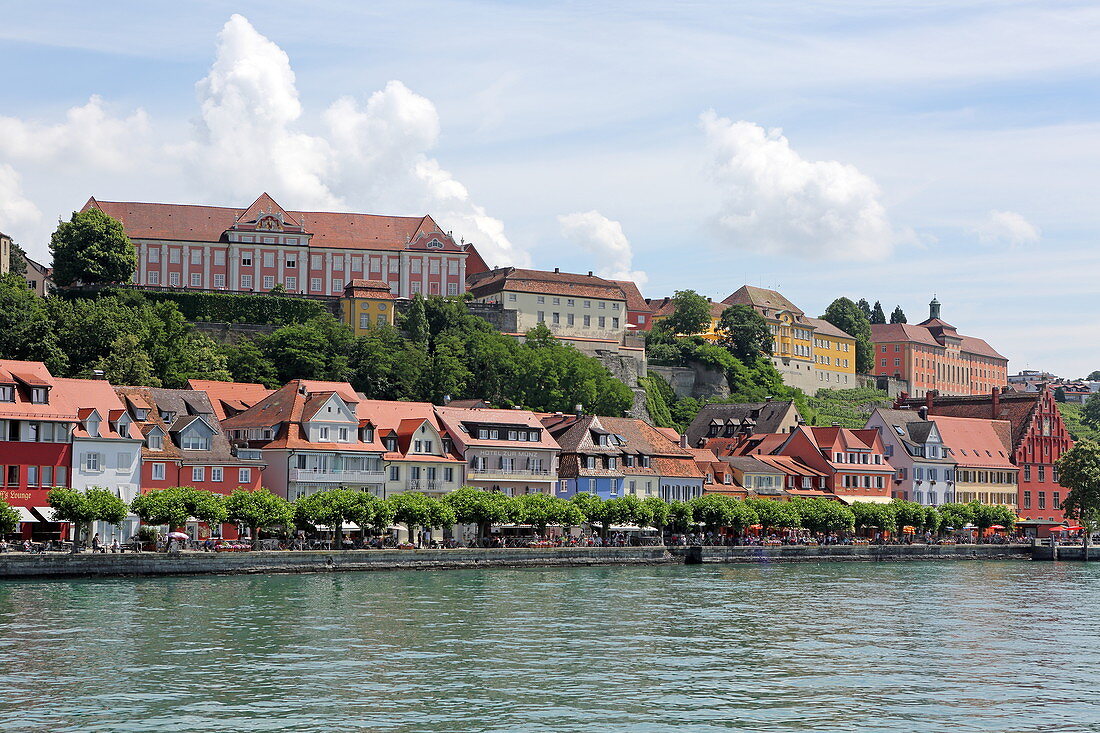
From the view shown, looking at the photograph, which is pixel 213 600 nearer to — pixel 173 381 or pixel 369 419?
pixel 369 419

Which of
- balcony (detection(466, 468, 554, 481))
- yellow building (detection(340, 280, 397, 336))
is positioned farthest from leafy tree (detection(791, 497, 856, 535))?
yellow building (detection(340, 280, 397, 336))

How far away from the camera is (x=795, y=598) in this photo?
215 ft

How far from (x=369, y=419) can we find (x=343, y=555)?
19131 mm

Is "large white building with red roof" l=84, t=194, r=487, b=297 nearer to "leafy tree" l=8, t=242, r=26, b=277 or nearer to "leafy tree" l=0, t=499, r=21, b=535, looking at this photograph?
"leafy tree" l=8, t=242, r=26, b=277

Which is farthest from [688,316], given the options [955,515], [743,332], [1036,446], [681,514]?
[681,514]

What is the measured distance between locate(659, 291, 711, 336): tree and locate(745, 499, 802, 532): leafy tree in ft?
208

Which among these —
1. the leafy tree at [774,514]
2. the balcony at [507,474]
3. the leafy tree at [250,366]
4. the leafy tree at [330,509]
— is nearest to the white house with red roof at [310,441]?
the balcony at [507,474]

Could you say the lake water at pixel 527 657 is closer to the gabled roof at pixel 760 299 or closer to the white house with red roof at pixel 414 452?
the white house with red roof at pixel 414 452

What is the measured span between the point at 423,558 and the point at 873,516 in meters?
41.5

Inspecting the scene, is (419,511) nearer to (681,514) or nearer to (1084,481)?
(681,514)

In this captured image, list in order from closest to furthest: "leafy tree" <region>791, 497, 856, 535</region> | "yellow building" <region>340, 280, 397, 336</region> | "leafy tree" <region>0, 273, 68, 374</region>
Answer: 1. "leafy tree" <region>791, 497, 856, 535</region>
2. "leafy tree" <region>0, 273, 68, 374</region>
3. "yellow building" <region>340, 280, 397, 336</region>

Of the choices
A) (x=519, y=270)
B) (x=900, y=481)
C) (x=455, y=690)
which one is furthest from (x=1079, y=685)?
(x=519, y=270)

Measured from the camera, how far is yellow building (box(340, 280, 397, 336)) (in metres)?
134

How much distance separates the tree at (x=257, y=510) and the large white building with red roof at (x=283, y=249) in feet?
212
